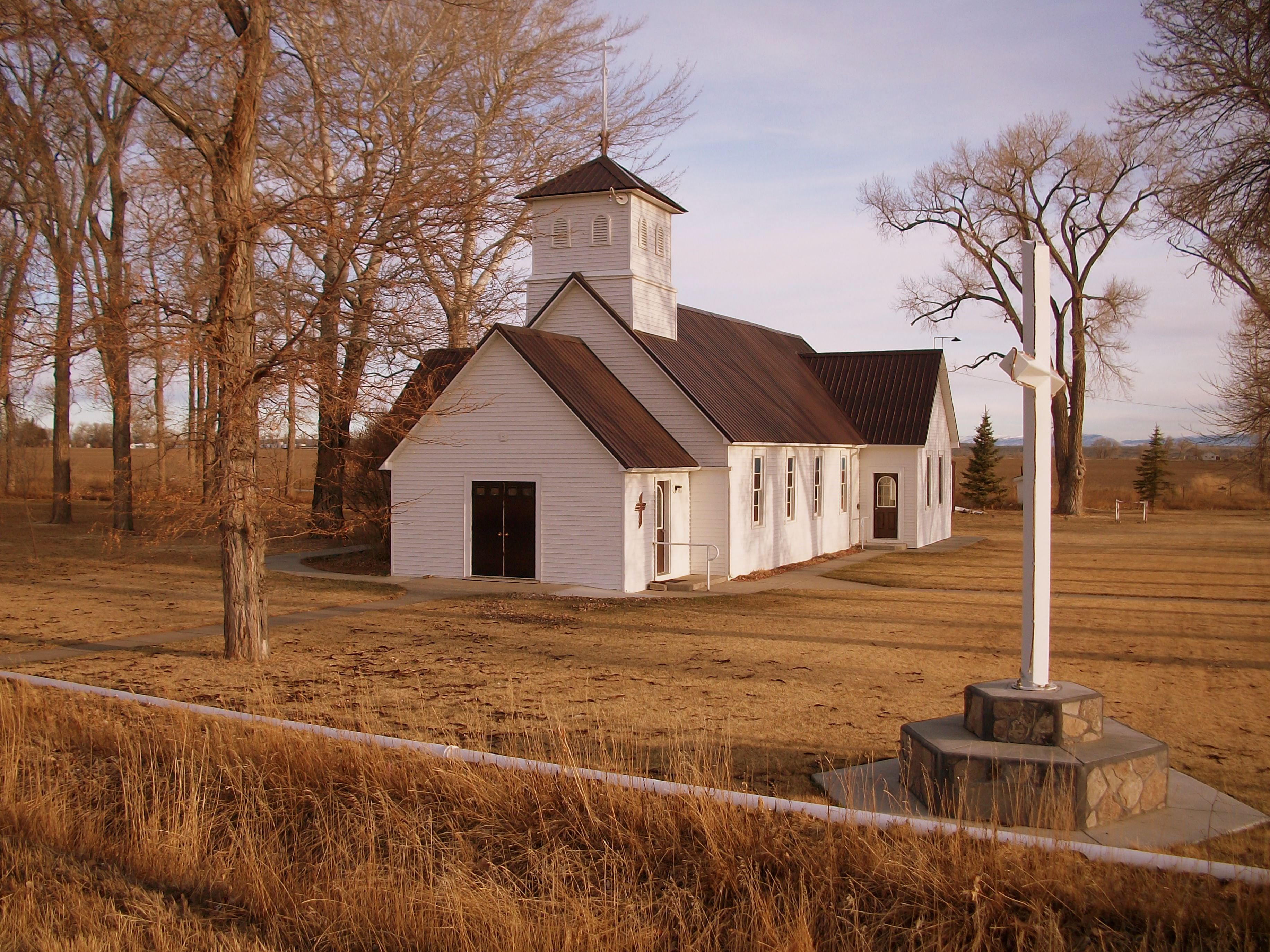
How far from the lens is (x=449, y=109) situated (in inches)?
1218

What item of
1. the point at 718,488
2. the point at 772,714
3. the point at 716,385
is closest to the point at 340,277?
the point at 772,714

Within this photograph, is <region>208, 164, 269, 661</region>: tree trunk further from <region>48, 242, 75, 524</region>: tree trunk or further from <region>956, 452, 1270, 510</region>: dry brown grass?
<region>956, 452, 1270, 510</region>: dry brown grass

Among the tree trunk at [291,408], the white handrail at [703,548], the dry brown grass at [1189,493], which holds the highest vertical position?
the tree trunk at [291,408]

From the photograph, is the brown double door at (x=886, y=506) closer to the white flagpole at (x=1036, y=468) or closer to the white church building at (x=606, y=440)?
the white church building at (x=606, y=440)

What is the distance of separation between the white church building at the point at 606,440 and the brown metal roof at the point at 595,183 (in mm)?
54

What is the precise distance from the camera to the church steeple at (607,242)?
2434 cm

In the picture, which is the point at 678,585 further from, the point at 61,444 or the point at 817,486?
the point at 61,444

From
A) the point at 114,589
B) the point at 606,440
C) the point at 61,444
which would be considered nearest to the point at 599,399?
the point at 606,440

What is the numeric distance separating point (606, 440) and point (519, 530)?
9.72 ft

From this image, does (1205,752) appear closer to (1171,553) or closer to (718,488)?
(718,488)

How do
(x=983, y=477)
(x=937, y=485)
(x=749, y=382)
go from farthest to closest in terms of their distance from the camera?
(x=983, y=477)
(x=937, y=485)
(x=749, y=382)

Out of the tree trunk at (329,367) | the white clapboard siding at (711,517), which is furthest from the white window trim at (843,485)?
the tree trunk at (329,367)

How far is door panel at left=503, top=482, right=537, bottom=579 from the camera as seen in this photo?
2136 centimetres

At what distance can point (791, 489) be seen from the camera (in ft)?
88.0
